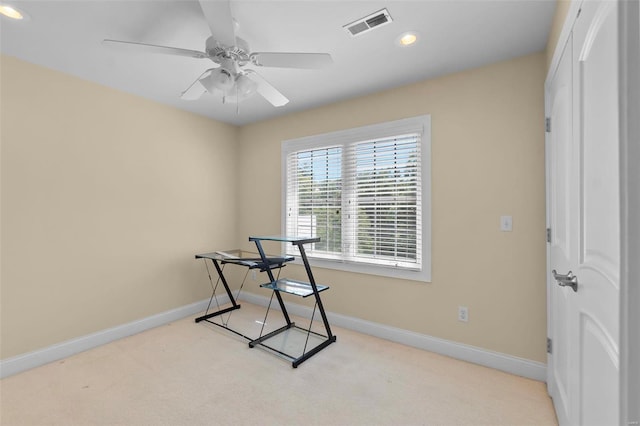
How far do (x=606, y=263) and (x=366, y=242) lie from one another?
2202 millimetres

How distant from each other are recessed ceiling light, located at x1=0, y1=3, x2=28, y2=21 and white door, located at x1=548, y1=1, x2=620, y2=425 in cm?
288

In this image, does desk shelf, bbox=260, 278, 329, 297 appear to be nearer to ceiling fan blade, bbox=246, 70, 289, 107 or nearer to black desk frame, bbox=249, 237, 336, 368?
black desk frame, bbox=249, 237, 336, 368

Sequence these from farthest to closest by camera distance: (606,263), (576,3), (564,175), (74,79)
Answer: (74,79), (564,175), (576,3), (606,263)

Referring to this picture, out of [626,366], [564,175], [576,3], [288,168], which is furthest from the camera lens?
[288,168]

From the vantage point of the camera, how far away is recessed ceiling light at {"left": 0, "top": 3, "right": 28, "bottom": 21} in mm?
1751

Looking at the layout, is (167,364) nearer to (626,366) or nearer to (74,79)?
(74,79)

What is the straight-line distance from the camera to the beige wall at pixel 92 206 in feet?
7.74

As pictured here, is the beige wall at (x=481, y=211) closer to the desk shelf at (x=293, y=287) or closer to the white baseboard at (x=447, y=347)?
the white baseboard at (x=447, y=347)

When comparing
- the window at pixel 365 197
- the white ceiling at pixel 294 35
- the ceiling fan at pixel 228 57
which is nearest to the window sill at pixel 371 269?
the window at pixel 365 197

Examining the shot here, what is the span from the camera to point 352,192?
320 cm

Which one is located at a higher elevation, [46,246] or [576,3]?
[576,3]

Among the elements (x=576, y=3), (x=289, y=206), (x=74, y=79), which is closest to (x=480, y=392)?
(x=576, y=3)

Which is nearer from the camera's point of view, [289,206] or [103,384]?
[103,384]

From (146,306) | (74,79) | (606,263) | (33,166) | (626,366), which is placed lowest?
(146,306)
